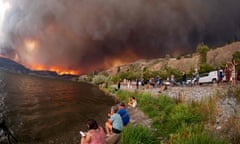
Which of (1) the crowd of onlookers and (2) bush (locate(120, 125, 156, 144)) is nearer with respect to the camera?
(2) bush (locate(120, 125, 156, 144))

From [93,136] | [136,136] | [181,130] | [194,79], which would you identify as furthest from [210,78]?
[93,136]

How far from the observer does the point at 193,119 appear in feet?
37.4

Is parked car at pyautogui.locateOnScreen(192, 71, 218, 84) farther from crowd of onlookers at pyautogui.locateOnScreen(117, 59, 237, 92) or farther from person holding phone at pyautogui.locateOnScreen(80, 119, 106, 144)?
person holding phone at pyautogui.locateOnScreen(80, 119, 106, 144)

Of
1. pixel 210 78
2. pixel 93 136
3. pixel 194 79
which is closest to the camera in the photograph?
pixel 93 136

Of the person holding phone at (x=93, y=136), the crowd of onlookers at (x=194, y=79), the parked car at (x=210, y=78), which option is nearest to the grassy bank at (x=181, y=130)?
the person holding phone at (x=93, y=136)

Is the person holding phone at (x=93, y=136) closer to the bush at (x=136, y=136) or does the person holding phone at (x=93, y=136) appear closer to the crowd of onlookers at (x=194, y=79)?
the bush at (x=136, y=136)

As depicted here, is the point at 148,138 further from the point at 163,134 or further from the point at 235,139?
the point at 235,139

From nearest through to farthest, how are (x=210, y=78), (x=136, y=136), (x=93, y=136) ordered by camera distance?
1. (x=93, y=136)
2. (x=136, y=136)
3. (x=210, y=78)

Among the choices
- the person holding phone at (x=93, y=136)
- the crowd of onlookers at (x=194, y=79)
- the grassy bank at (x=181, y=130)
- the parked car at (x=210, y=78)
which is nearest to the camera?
the grassy bank at (x=181, y=130)

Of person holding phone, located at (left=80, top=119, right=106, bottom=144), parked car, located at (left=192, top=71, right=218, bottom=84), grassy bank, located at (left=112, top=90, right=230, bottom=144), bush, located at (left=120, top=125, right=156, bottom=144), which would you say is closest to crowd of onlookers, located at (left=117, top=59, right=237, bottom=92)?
parked car, located at (left=192, top=71, right=218, bottom=84)

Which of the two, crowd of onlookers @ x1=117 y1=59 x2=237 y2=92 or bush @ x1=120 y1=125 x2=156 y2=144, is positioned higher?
crowd of onlookers @ x1=117 y1=59 x2=237 y2=92

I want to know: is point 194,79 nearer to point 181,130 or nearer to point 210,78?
point 210,78

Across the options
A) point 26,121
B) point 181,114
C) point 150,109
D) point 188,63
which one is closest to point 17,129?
point 26,121

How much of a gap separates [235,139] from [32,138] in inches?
496
